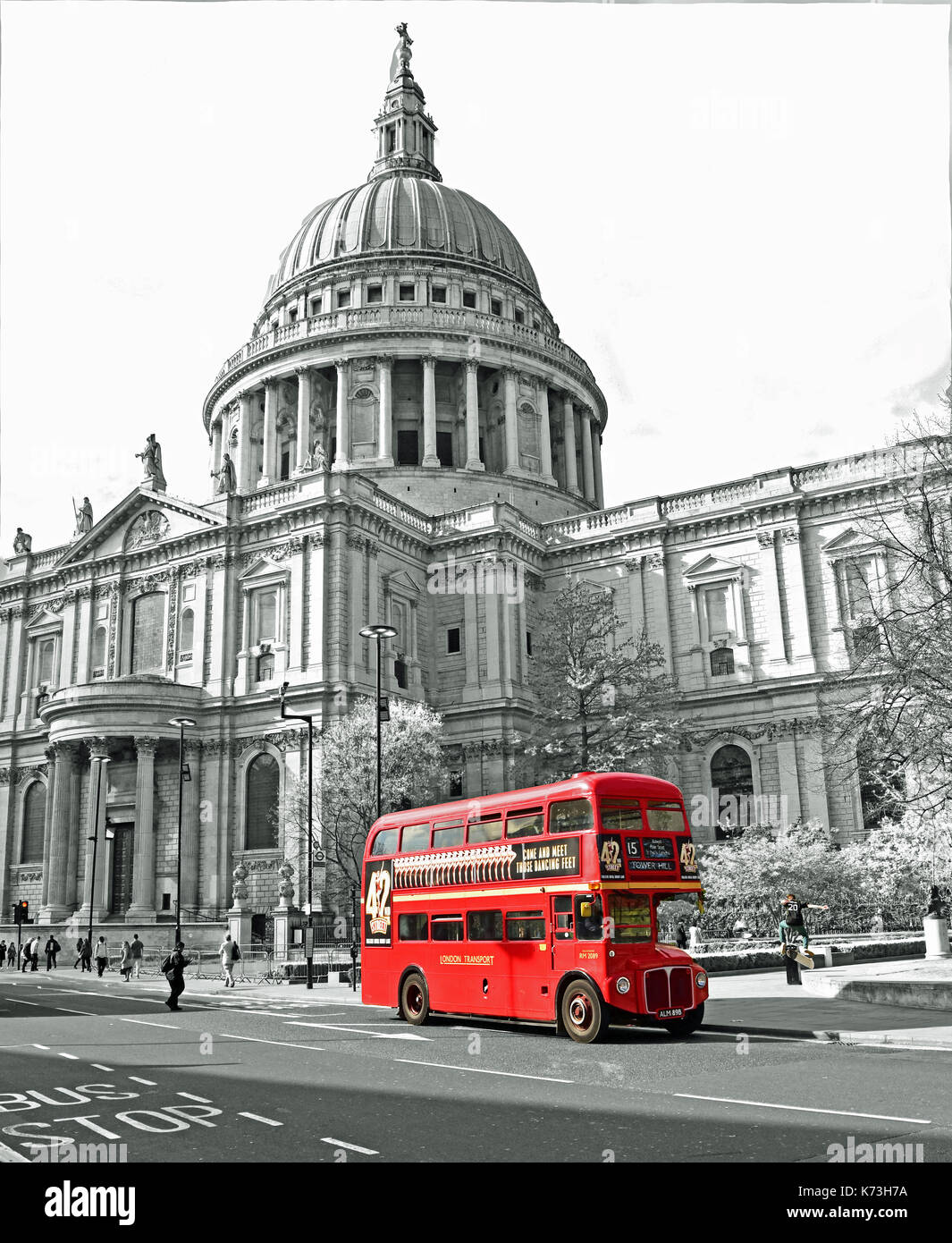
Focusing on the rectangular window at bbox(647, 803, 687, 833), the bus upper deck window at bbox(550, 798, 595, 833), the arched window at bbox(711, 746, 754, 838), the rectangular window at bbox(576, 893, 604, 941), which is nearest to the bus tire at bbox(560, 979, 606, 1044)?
the rectangular window at bbox(576, 893, 604, 941)

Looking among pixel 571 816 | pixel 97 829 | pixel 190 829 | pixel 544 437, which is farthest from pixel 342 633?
pixel 571 816

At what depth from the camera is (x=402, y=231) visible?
78.9 m

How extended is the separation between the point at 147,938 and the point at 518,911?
30701 millimetres

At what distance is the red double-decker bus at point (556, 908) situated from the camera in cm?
1828

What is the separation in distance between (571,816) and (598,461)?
64705 mm

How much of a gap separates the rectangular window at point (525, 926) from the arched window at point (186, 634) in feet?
124

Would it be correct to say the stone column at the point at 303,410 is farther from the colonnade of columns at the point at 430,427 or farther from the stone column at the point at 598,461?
the stone column at the point at 598,461

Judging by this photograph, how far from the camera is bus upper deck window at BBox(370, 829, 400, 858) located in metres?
24.0

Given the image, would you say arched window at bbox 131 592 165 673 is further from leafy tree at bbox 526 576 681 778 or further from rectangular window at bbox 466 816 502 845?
rectangular window at bbox 466 816 502 845

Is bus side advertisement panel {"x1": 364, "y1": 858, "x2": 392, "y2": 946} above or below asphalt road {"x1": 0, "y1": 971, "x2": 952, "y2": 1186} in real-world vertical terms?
above

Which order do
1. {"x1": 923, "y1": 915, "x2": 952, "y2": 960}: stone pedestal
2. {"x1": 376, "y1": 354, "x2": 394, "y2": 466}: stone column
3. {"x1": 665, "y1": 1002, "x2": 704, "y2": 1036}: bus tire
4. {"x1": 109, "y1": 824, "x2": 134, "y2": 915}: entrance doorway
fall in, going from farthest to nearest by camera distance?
{"x1": 376, "y1": 354, "x2": 394, "y2": 466}: stone column < {"x1": 109, "y1": 824, "x2": 134, "y2": 915}: entrance doorway < {"x1": 923, "y1": 915, "x2": 952, "y2": 960}: stone pedestal < {"x1": 665, "y1": 1002, "x2": 704, "y2": 1036}: bus tire


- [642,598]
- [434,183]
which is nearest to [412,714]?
[642,598]

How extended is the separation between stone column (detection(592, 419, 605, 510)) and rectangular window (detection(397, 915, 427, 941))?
190ft

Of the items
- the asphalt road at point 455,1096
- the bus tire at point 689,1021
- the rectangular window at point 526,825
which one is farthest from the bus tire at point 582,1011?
the rectangular window at point 526,825
